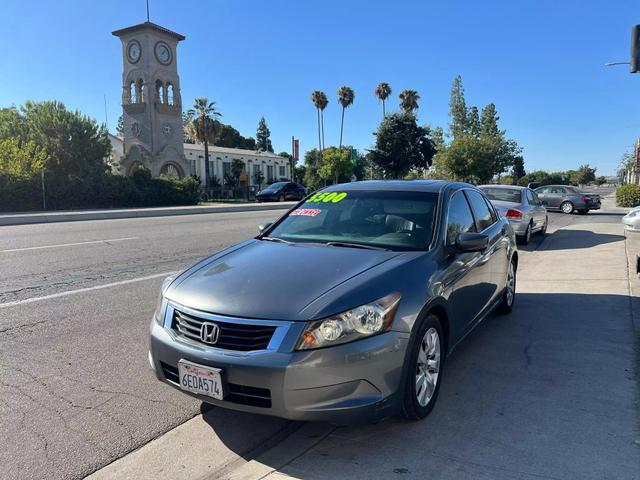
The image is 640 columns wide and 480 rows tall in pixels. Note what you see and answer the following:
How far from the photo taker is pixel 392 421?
337 centimetres

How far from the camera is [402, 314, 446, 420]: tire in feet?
10.3

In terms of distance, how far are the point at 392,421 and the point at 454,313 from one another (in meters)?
0.97

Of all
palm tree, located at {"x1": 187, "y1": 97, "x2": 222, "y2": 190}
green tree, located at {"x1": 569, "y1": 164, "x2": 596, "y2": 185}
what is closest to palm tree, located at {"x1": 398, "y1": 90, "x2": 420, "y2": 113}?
palm tree, located at {"x1": 187, "y1": 97, "x2": 222, "y2": 190}

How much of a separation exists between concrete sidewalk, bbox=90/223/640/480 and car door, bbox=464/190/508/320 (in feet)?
1.80

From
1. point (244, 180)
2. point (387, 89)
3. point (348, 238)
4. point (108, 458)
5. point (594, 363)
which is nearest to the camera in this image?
point (108, 458)

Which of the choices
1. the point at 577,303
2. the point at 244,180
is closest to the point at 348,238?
the point at 577,303

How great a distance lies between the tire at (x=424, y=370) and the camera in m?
3.13

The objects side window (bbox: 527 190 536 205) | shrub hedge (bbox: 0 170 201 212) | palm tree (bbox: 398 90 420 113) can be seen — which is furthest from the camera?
palm tree (bbox: 398 90 420 113)

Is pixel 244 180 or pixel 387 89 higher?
pixel 387 89

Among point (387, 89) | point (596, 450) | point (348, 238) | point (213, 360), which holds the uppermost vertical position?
point (387, 89)

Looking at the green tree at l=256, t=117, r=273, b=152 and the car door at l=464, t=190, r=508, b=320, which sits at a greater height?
the green tree at l=256, t=117, r=273, b=152

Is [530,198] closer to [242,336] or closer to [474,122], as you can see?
[242,336]

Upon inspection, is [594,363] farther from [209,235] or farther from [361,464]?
[209,235]

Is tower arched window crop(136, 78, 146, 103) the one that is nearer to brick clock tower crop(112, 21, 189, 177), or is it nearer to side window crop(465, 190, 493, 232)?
brick clock tower crop(112, 21, 189, 177)
